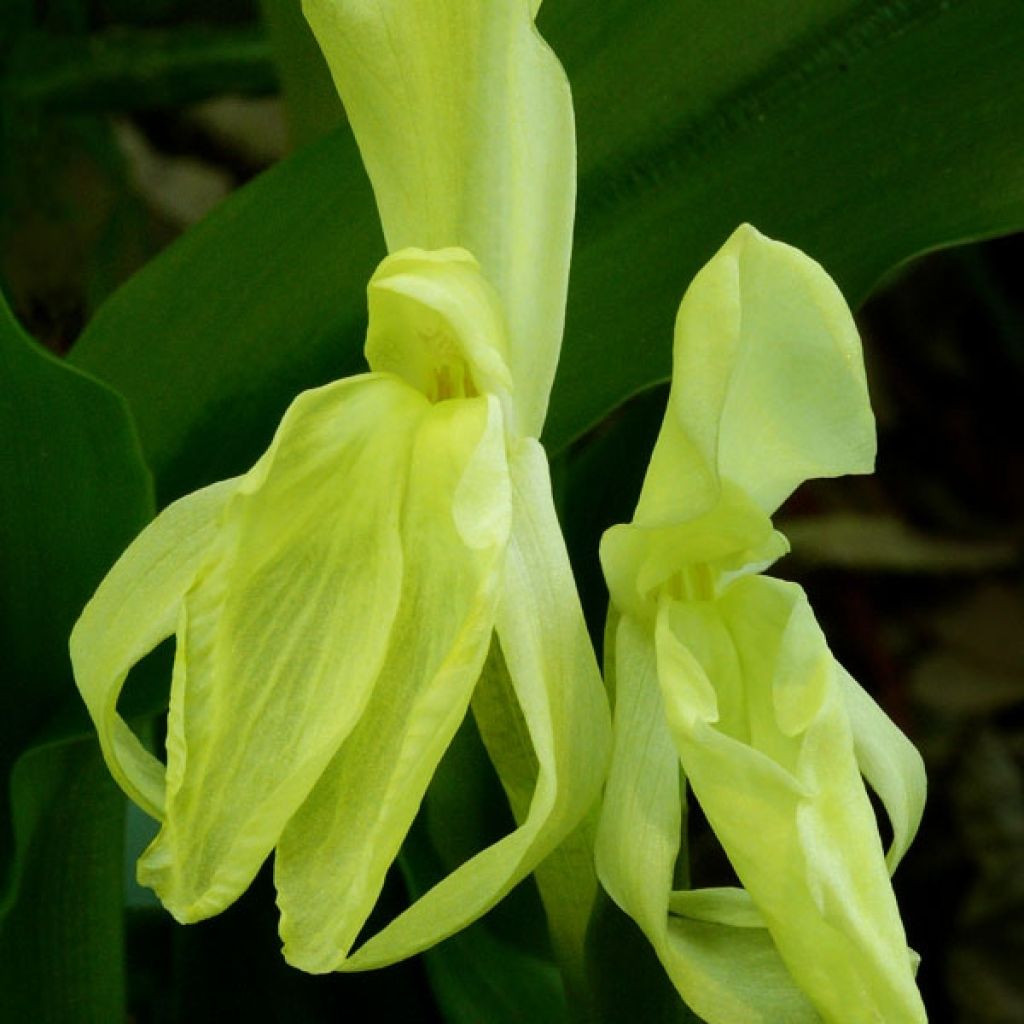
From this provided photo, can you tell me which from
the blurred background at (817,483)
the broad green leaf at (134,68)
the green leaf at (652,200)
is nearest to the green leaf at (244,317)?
the green leaf at (652,200)

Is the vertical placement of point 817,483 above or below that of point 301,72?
below

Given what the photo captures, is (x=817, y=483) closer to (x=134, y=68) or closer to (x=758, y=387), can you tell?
(x=134, y=68)

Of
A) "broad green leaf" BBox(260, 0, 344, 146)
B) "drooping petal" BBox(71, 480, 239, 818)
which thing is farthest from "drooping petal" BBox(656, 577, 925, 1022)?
"broad green leaf" BBox(260, 0, 344, 146)

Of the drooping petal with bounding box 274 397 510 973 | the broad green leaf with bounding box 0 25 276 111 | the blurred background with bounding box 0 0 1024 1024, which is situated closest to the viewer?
the drooping petal with bounding box 274 397 510 973

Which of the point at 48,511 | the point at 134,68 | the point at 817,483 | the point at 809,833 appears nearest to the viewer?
the point at 809,833

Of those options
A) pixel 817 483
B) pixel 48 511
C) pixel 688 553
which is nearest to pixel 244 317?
pixel 48 511

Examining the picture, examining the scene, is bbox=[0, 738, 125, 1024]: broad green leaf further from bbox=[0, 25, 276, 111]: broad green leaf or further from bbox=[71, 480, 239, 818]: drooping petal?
bbox=[0, 25, 276, 111]: broad green leaf

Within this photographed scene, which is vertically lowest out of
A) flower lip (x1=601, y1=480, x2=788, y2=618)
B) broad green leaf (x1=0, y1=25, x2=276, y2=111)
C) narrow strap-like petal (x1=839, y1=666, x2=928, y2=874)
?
narrow strap-like petal (x1=839, y1=666, x2=928, y2=874)

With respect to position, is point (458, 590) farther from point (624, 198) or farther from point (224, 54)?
point (224, 54)
